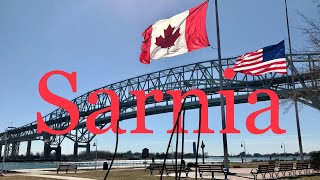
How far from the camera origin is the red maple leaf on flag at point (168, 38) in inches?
781

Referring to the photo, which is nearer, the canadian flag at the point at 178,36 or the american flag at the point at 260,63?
the canadian flag at the point at 178,36

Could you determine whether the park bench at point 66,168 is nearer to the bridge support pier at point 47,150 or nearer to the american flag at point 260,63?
the american flag at point 260,63

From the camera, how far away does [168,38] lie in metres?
20.0

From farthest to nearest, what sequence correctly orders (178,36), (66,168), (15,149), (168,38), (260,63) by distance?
1. (15,149)
2. (66,168)
3. (260,63)
4. (168,38)
5. (178,36)

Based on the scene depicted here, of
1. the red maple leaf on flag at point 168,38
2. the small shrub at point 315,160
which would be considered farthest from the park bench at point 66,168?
the small shrub at point 315,160

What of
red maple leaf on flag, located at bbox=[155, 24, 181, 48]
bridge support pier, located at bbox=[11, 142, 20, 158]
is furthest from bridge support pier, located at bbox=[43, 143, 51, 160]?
red maple leaf on flag, located at bbox=[155, 24, 181, 48]

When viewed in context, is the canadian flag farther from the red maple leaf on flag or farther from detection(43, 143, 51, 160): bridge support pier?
detection(43, 143, 51, 160): bridge support pier

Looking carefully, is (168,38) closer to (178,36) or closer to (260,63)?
(178,36)

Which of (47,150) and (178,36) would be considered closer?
(178,36)

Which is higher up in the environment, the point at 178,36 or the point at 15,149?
the point at 178,36

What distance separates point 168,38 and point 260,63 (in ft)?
30.6

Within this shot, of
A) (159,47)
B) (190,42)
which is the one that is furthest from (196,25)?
(159,47)

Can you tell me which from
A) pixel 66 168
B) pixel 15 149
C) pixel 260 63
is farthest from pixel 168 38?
pixel 15 149

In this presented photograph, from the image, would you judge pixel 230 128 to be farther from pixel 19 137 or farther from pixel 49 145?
pixel 19 137
